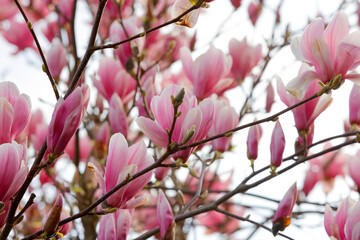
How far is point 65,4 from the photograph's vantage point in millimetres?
1700

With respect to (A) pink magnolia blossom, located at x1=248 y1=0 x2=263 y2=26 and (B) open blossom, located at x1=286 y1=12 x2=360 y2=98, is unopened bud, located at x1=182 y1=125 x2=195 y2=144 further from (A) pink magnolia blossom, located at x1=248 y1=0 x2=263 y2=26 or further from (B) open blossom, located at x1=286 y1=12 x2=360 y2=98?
(A) pink magnolia blossom, located at x1=248 y1=0 x2=263 y2=26

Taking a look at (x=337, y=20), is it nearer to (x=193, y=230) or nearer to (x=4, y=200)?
(x=4, y=200)

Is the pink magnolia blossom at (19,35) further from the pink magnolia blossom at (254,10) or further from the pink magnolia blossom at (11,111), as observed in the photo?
the pink magnolia blossom at (11,111)

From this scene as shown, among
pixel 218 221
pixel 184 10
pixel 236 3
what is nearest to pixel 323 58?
pixel 184 10

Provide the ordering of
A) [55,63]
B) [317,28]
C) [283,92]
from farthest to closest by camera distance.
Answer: [55,63]
[283,92]
[317,28]

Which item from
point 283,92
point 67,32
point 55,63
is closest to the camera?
point 283,92

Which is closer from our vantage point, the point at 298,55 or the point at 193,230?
the point at 298,55

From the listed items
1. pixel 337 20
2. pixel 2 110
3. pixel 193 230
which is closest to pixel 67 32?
pixel 193 230

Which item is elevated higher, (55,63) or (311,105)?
(55,63)

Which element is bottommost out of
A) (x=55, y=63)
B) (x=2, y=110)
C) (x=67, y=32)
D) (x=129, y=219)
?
(x=129, y=219)

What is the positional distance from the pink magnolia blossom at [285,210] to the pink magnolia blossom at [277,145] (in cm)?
7

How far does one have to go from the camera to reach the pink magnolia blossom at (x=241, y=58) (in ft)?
4.86

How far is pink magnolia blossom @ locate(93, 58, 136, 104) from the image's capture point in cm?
125

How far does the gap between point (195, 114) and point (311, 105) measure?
0.33 m
